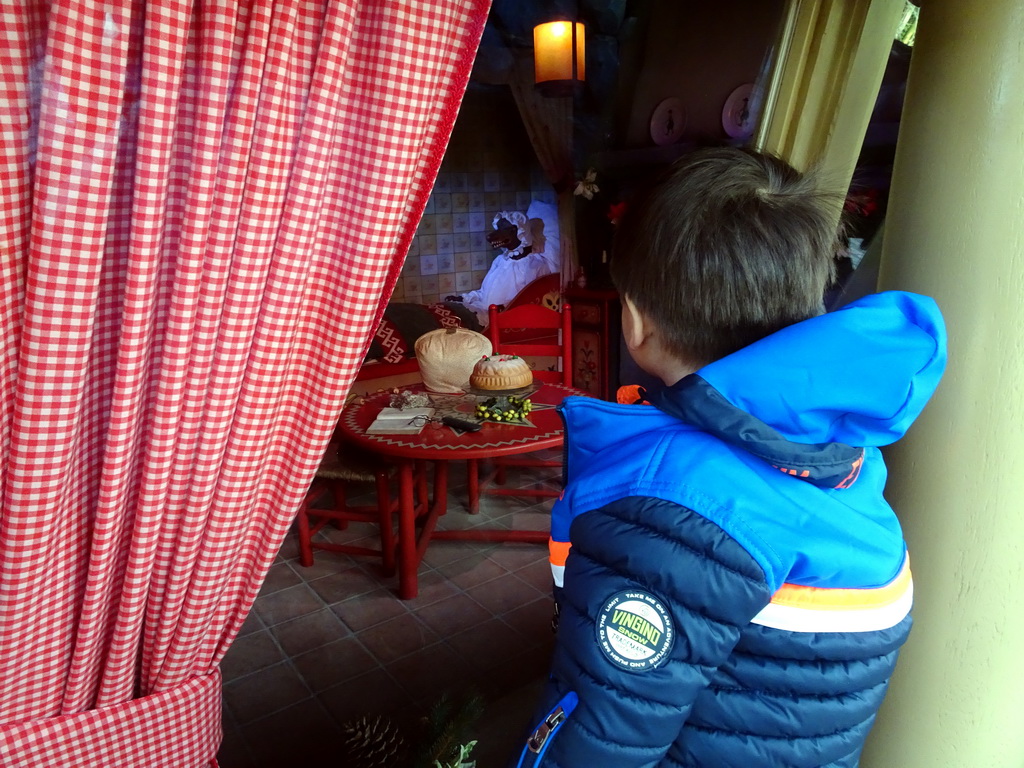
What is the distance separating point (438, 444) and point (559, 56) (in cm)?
277

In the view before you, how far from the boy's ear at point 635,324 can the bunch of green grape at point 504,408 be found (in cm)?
147

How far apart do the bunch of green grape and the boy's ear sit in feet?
4.81

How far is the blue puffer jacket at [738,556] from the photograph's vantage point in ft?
2.17

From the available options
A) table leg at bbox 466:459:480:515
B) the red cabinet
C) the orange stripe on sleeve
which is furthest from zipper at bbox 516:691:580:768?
the red cabinet

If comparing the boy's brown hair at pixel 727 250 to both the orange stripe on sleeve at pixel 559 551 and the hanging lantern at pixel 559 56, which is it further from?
the hanging lantern at pixel 559 56

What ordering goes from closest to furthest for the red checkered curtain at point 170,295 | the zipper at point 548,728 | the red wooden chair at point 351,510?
the red checkered curtain at point 170,295, the zipper at point 548,728, the red wooden chair at point 351,510

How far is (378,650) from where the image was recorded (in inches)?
82.3

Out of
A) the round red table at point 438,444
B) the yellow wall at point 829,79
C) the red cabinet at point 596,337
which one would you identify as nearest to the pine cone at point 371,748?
the round red table at point 438,444

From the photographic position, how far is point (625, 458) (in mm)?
718

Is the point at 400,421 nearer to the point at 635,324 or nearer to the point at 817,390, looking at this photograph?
the point at 635,324

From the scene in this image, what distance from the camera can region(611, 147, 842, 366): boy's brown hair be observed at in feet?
2.42

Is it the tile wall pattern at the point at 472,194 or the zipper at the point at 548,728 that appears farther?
the tile wall pattern at the point at 472,194

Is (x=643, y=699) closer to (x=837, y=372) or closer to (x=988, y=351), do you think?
(x=837, y=372)

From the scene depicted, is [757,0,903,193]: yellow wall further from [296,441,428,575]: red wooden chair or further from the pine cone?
[296,441,428,575]: red wooden chair
